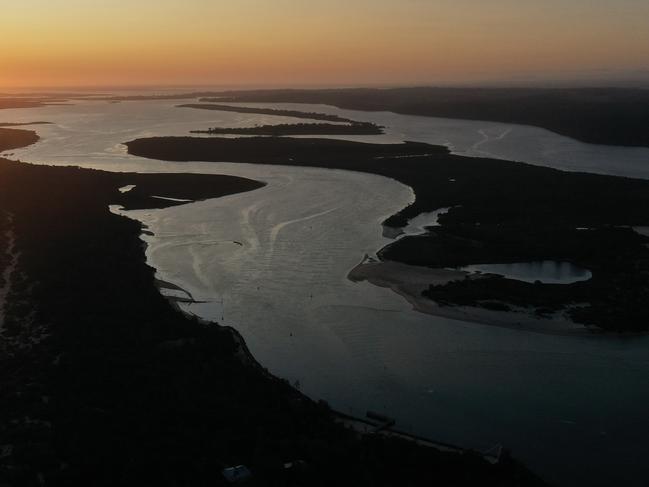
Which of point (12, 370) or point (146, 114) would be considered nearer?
point (12, 370)

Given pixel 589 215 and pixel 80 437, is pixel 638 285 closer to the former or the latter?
pixel 589 215

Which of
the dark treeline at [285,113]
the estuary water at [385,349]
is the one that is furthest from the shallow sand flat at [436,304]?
the dark treeline at [285,113]

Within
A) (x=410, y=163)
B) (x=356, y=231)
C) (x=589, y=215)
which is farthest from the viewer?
(x=410, y=163)

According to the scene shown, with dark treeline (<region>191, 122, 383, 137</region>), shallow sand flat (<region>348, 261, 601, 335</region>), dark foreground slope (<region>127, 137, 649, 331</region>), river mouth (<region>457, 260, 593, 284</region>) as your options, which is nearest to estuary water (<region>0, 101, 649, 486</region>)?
shallow sand flat (<region>348, 261, 601, 335</region>)

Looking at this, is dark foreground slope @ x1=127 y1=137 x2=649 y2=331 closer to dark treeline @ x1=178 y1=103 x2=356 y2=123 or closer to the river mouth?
the river mouth

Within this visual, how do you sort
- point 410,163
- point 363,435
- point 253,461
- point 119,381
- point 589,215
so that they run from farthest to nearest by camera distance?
point 410,163
point 589,215
point 119,381
point 363,435
point 253,461

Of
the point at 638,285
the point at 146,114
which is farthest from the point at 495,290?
the point at 146,114
